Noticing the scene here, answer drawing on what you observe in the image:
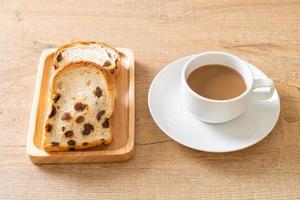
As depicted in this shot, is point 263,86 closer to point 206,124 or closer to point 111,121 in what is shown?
point 206,124

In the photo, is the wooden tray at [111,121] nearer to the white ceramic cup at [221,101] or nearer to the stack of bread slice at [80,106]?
the stack of bread slice at [80,106]

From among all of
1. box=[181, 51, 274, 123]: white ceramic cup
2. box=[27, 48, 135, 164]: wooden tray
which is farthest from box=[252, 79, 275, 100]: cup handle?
box=[27, 48, 135, 164]: wooden tray

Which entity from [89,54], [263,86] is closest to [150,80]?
[89,54]

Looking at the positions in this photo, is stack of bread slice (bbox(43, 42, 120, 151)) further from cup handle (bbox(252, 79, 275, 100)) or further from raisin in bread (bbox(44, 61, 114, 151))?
cup handle (bbox(252, 79, 275, 100))

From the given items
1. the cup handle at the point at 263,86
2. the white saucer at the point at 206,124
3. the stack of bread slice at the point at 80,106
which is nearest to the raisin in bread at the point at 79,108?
the stack of bread slice at the point at 80,106

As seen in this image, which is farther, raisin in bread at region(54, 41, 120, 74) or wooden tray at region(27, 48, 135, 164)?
raisin in bread at region(54, 41, 120, 74)

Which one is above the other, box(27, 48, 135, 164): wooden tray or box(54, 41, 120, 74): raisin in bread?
box(54, 41, 120, 74): raisin in bread

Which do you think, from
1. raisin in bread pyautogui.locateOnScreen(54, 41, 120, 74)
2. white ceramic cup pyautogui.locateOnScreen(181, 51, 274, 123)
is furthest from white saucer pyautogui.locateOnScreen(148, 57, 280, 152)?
raisin in bread pyautogui.locateOnScreen(54, 41, 120, 74)
